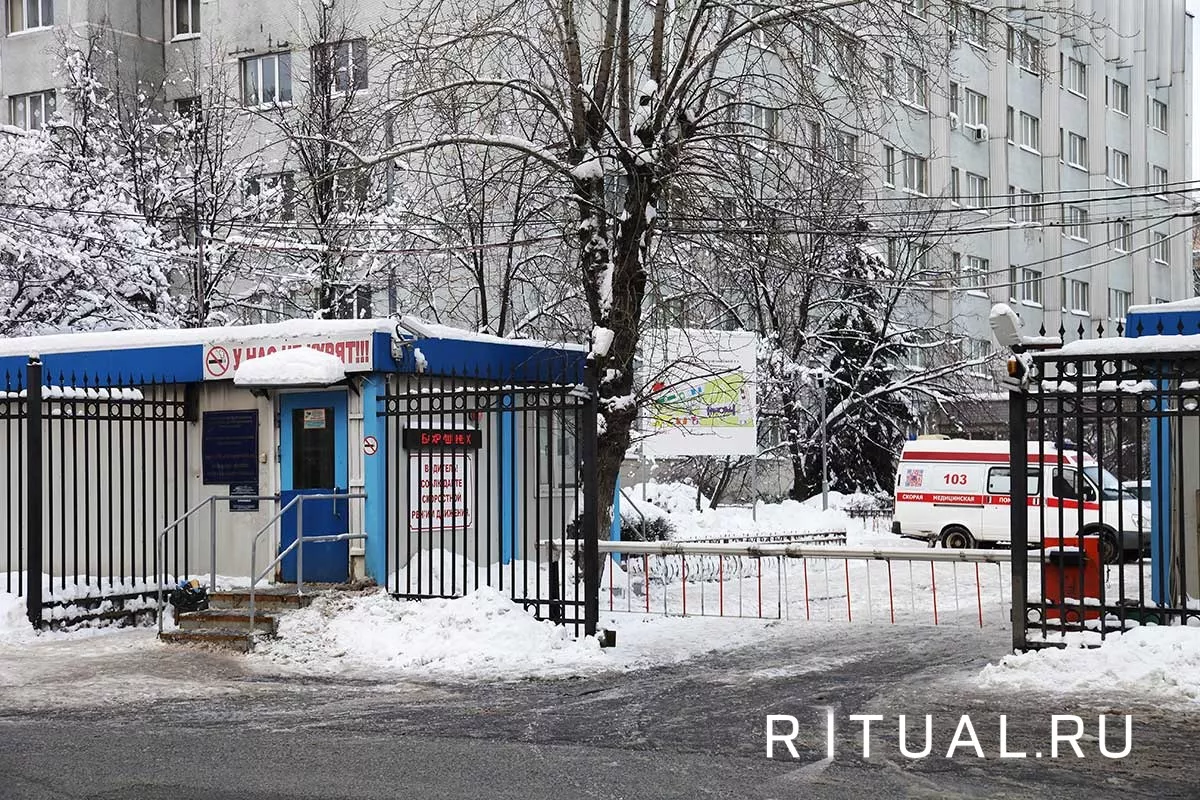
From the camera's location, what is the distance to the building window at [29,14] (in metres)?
44.0

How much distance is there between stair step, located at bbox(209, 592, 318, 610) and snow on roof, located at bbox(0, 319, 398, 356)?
278 cm

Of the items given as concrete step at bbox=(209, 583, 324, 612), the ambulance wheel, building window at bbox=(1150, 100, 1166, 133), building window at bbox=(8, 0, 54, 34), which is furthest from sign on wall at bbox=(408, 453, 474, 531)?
building window at bbox=(1150, 100, 1166, 133)

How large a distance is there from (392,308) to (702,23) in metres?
16.4

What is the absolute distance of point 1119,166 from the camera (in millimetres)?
63000

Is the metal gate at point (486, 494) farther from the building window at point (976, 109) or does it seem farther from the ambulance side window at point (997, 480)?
the building window at point (976, 109)

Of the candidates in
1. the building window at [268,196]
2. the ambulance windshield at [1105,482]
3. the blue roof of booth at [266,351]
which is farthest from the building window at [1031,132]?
the blue roof of booth at [266,351]

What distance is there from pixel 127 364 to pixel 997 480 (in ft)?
59.1

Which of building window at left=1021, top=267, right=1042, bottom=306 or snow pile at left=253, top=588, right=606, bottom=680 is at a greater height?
building window at left=1021, top=267, right=1042, bottom=306

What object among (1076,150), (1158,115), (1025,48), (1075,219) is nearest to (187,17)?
(1025,48)

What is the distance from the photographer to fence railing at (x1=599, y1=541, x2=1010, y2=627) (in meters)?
16.7

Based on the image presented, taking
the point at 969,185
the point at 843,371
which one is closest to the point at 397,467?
the point at 843,371

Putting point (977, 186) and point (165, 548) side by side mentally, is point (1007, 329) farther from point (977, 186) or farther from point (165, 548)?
point (977, 186)

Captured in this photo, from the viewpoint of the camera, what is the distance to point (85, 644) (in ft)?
48.4

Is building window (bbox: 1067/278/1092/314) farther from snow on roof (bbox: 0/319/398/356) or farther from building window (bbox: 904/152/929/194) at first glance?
snow on roof (bbox: 0/319/398/356)
